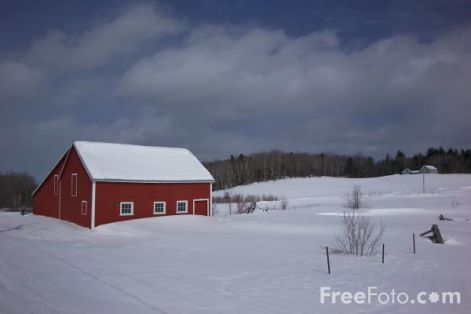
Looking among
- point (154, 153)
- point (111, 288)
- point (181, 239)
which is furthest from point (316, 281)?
point (154, 153)

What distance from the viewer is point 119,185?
2948 cm

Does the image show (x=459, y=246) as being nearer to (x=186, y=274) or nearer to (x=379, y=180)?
(x=186, y=274)

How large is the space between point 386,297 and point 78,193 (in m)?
24.9

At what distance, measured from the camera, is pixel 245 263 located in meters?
16.2

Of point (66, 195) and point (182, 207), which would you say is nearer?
point (66, 195)

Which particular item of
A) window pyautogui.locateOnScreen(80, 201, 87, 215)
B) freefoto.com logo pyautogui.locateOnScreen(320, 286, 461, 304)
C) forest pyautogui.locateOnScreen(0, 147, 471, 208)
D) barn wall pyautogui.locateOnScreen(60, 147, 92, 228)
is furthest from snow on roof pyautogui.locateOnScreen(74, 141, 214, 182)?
forest pyautogui.locateOnScreen(0, 147, 471, 208)

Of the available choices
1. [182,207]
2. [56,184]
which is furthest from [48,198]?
[182,207]

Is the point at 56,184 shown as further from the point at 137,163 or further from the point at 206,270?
the point at 206,270

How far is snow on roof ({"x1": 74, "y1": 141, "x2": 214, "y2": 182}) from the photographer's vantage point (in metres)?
29.9

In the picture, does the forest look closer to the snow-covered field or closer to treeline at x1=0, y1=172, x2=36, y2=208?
treeline at x1=0, y1=172, x2=36, y2=208

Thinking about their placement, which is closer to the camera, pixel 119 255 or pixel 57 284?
pixel 57 284

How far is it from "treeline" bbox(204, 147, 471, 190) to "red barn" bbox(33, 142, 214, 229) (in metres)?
71.7

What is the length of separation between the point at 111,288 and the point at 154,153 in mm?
25799

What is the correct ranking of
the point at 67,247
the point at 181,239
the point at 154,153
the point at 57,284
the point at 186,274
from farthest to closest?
the point at 154,153, the point at 181,239, the point at 67,247, the point at 186,274, the point at 57,284
